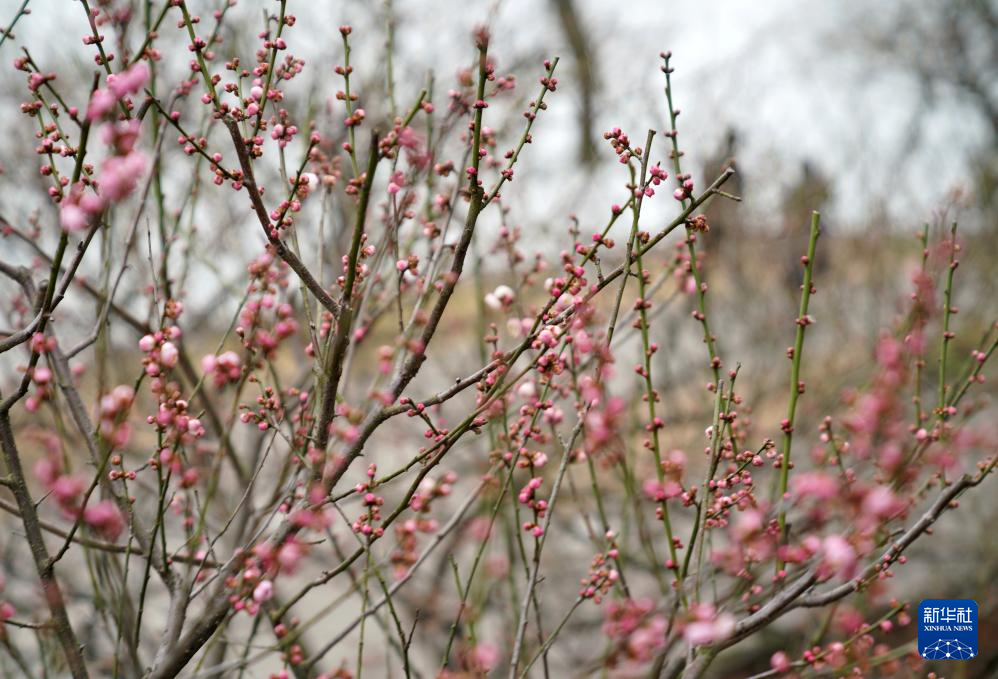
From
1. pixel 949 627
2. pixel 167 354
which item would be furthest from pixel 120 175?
pixel 949 627

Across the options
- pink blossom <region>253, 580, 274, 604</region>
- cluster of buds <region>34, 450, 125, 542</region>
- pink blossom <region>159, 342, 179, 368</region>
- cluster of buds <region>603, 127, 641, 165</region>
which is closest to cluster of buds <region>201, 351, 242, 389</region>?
pink blossom <region>159, 342, 179, 368</region>

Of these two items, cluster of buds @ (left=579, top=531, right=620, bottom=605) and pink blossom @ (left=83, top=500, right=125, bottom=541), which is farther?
cluster of buds @ (left=579, top=531, right=620, bottom=605)

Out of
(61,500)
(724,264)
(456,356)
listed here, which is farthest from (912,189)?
(61,500)

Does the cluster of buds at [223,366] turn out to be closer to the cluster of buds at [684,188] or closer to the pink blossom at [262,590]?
the pink blossom at [262,590]

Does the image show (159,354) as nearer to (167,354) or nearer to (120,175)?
(167,354)

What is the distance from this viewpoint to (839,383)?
21.9 feet

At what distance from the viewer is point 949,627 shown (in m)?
2.55

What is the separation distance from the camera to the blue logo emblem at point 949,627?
8.15 feet

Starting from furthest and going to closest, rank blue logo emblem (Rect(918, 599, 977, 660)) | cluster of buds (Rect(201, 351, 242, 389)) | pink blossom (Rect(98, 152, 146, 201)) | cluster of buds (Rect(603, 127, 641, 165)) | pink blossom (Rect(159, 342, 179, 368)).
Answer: blue logo emblem (Rect(918, 599, 977, 660))
cluster of buds (Rect(603, 127, 641, 165))
pink blossom (Rect(159, 342, 179, 368))
cluster of buds (Rect(201, 351, 242, 389))
pink blossom (Rect(98, 152, 146, 201))

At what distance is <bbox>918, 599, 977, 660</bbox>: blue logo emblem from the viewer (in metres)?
2.49

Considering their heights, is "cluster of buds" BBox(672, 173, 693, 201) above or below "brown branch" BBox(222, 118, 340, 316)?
above

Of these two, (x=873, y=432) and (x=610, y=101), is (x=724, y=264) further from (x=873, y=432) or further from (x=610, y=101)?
(x=873, y=432)

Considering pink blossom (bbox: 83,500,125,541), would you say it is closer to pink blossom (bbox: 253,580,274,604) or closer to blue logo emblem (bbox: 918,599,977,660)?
pink blossom (bbox: 253,580,274,604)

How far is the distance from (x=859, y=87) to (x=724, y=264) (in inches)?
112
